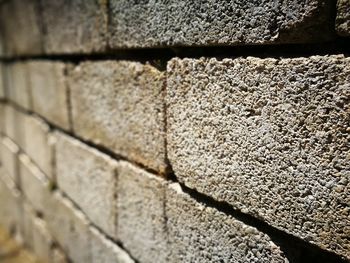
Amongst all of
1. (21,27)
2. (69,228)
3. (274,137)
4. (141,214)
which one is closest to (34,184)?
(69,228)

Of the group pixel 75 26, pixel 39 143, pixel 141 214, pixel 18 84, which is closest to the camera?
pixel 141 214

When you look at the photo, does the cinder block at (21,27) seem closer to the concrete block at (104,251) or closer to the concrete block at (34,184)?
the concrete block at (34,184)

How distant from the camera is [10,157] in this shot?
172 inches

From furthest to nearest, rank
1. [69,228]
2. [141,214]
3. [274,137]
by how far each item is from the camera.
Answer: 1. [69,228]
2. [141,214]
3. [274,137]

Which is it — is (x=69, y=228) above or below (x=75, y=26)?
below

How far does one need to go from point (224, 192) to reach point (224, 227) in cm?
13

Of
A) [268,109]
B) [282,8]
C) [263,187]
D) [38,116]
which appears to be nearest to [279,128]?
[268,109]

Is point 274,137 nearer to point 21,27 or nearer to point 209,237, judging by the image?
point 209,237

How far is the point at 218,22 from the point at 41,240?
9.78 feet

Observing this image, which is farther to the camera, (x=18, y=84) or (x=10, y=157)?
(x=10, y=157)

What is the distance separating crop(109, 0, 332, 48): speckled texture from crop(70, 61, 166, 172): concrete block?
153 mm

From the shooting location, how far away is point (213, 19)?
50.1 inches

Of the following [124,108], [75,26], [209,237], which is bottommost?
[209,237]

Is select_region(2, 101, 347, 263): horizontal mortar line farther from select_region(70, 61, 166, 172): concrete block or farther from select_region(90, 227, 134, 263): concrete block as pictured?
select_region(90, 227, 134, 263): concrete block
